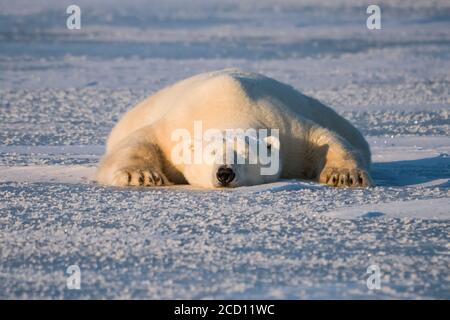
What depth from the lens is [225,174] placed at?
18.2ft

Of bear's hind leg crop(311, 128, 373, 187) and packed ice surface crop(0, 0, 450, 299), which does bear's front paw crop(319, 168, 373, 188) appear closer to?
bear's hind leg crop(311, 128, 373, 187)

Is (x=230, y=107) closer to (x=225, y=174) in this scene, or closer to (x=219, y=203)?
(x=225, y=174)

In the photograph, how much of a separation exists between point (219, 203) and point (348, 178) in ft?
2.72

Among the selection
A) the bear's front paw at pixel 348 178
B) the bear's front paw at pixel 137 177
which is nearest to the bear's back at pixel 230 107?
the bear's front paw at pixel 137 177

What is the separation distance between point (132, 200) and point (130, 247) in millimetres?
1038

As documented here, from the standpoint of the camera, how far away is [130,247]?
4.42 meters

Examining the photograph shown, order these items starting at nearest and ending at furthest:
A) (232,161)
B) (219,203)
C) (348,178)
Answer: (219,203) → (232,161) → (348,178)

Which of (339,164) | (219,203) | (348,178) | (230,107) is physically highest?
(230,107)

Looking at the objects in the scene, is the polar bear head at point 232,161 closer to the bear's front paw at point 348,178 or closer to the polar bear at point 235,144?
the polar bear at point 235,144

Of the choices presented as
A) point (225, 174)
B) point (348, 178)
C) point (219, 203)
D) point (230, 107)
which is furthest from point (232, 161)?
point (348, 178)

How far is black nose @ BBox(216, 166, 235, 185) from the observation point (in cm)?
553

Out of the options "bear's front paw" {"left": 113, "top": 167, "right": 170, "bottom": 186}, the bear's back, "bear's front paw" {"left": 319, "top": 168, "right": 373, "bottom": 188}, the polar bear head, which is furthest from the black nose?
"bear's front paw" {"left": 319, "top": 168, "right": 373, "bottom": 188}

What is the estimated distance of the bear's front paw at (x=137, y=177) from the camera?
5.88 metres
